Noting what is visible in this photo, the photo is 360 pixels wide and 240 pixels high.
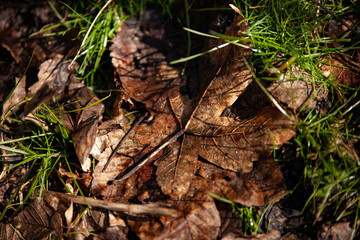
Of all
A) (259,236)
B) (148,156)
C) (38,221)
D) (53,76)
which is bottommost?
(38,221)

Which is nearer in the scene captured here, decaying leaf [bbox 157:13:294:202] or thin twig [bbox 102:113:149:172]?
decaying leaf [bbox 157:13:294:202]

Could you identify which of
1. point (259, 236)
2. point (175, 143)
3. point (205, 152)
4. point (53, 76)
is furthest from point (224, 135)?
point (53, 76)

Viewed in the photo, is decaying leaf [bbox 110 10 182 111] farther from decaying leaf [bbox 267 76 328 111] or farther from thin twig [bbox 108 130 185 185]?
decaying leaf [bbox 267 76 328 111]

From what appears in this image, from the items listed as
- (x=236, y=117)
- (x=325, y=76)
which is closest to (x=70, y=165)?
(x=236, y=117)

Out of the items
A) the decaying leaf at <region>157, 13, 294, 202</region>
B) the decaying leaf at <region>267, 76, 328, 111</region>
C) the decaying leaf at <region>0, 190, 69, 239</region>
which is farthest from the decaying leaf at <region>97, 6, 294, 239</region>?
the decaying leaf at <region>0, 190, 69, 239</region>

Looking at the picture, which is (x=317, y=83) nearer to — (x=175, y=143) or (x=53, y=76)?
(x=175, y=143)

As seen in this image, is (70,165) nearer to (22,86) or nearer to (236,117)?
(22,86)

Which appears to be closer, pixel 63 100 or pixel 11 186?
pixel 11 186

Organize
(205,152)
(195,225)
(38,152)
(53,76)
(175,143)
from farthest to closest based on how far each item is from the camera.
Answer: (53,76) → (38,152) → (175,143) → (205,152) → (195,225)
